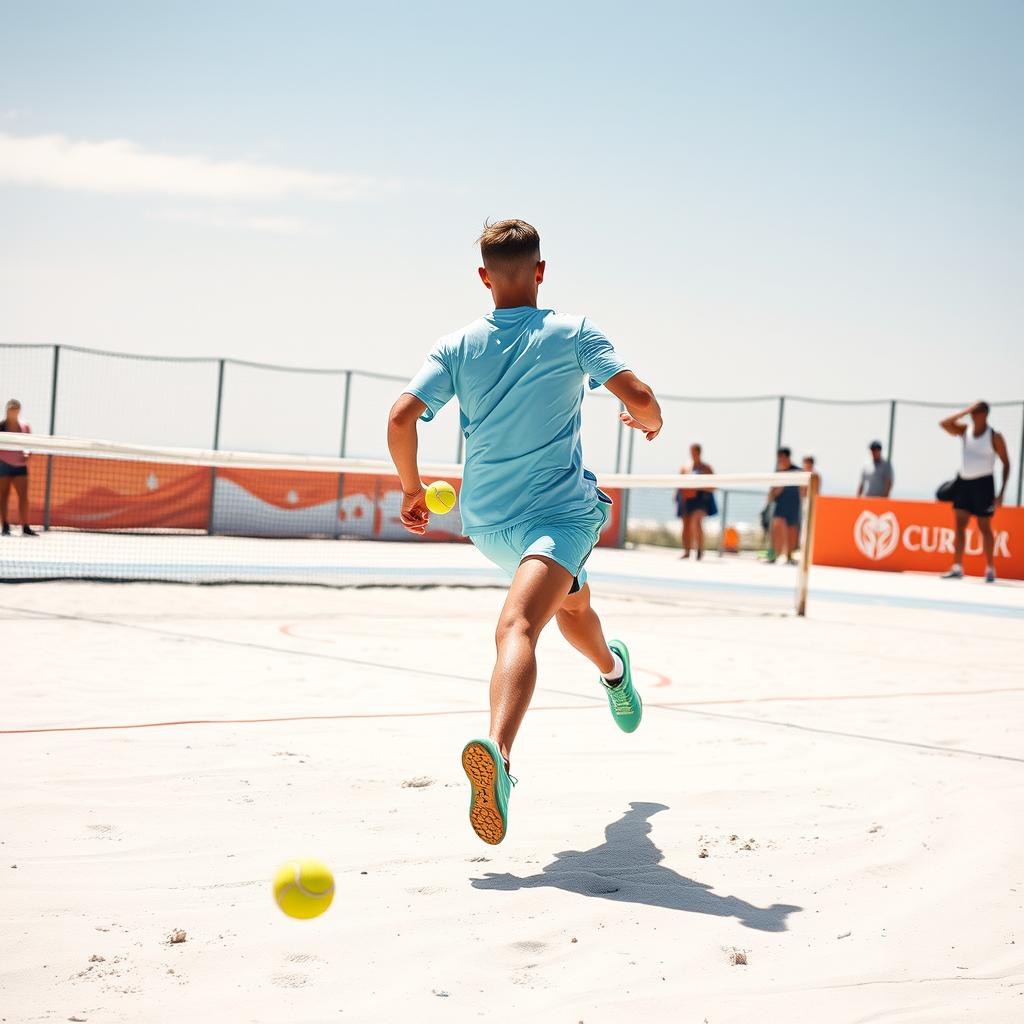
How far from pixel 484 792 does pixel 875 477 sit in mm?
18362

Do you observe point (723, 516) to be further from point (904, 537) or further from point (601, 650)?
point (601, 650)

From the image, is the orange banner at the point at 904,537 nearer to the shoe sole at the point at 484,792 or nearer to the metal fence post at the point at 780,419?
the metal fence post at the point at 780,419

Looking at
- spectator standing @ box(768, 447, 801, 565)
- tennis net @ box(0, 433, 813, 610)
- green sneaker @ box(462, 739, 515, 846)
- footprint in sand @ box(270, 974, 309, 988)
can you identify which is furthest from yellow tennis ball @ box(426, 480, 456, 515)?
spectator standing @ box(768, 447, 801, 565)

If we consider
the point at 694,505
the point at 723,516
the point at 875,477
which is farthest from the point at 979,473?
the point at 723,516

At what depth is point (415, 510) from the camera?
12.6ft

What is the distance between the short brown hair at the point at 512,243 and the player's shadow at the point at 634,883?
5.93ft

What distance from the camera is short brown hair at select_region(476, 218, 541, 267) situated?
3.63 m

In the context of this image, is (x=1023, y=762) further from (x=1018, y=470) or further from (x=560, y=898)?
(x=1018, y=470)

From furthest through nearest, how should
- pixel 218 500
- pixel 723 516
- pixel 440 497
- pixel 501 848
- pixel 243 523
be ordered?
pixel 723 516 → pixel 243 523 → pixel 218 500 → pixel 440 497 → pixel 501 848

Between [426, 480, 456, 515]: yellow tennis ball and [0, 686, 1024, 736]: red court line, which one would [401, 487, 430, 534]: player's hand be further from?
[426, 480, 456, 515]: yellow tennis ball

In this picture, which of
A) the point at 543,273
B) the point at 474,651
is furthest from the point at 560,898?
the point at 474,651

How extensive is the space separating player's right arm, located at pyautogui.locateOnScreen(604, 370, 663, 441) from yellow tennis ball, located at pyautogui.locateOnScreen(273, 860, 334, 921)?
152 cm

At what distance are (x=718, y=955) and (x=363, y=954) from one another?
80 cm

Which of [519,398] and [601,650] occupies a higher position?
[519,398]
